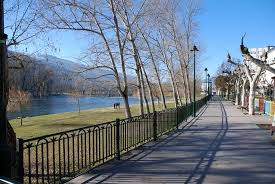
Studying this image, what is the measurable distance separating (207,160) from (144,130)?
3783mm

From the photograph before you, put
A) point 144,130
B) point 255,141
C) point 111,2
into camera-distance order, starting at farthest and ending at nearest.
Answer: point 111,2 < point 255,141 < point 144,130

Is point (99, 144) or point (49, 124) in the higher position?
point (99, 144)

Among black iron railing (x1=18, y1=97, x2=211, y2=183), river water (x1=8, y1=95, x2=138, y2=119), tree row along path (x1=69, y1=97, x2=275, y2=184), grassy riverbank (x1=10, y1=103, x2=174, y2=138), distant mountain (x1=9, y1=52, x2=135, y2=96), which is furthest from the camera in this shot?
river water (x1=8, y1=95, x2=138, y2=119)

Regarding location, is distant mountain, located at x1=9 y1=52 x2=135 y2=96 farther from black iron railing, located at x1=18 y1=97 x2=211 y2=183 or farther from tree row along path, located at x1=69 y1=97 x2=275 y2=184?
tree row along path, located at x1=69 y1=97 x2=275 y2=184

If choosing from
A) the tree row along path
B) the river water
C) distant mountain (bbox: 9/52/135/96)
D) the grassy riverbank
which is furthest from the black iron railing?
the river water

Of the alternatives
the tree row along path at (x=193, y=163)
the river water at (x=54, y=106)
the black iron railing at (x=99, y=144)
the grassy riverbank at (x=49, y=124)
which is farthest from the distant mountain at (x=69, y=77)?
the river water at (x=54, y=106)

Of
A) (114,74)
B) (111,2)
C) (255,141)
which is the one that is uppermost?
(111,2)

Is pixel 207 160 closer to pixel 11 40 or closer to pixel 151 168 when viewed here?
pixel 151 168

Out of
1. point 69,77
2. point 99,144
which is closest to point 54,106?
point 69,77

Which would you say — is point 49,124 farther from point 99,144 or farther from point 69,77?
point 99,144

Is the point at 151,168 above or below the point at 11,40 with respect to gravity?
below

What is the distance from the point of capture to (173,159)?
1095 cm

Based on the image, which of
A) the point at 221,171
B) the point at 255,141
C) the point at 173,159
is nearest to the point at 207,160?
the point at 173,159

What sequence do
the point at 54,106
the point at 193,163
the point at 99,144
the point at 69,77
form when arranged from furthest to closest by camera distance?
the point at 54,106
the point at 69,77
the point at 193,163
the point at 99,144
